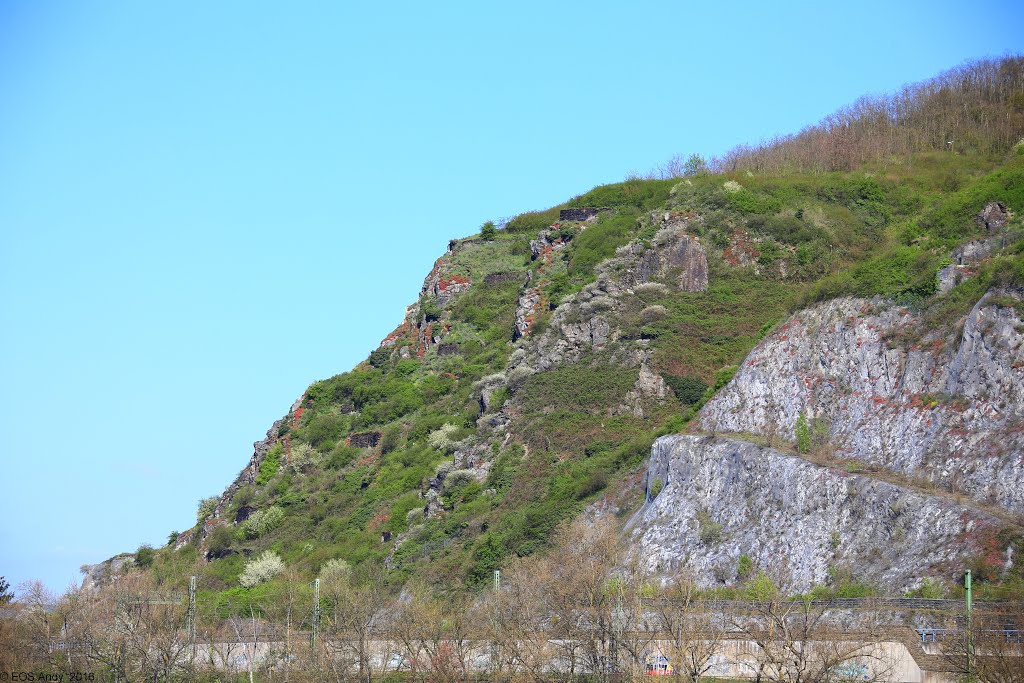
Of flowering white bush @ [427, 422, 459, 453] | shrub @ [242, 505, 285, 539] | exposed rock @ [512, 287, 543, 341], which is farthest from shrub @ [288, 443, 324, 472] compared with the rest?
exposed rock @ [512, 287, 543, 341]

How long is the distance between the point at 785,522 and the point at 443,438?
43151mm

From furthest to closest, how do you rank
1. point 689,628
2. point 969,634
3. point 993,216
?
1. point 993,216
2. point 689,628
3. point 969,634

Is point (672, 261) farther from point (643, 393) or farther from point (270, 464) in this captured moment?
point (270, 464)

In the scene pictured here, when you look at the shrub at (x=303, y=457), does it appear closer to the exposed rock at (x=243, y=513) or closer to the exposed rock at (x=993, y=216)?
the exposed rock at (x=243, y=513)

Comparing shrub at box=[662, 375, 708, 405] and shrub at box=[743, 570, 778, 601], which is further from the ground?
shrub at box=[662, 375, 708, 405]

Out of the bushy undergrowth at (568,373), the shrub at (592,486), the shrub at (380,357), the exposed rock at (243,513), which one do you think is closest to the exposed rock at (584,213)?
the bushy undergrowth at (568,373)

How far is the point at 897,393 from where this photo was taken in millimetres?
60844

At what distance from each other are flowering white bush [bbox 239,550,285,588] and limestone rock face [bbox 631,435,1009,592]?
1355 inches

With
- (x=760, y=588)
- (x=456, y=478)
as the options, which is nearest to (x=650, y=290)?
(x=456, y=478)

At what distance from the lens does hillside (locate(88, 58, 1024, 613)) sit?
2199 inches

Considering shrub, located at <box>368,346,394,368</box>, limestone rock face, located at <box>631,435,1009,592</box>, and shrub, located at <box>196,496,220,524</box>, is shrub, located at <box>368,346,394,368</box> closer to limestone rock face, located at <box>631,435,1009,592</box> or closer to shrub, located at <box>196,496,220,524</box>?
shrub, located at <box>196,496,220,524</box>

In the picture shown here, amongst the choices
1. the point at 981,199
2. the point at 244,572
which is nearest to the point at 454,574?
the point at 244,572

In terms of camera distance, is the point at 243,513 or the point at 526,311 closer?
the point at 243,513

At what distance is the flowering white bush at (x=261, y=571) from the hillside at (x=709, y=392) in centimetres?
148
